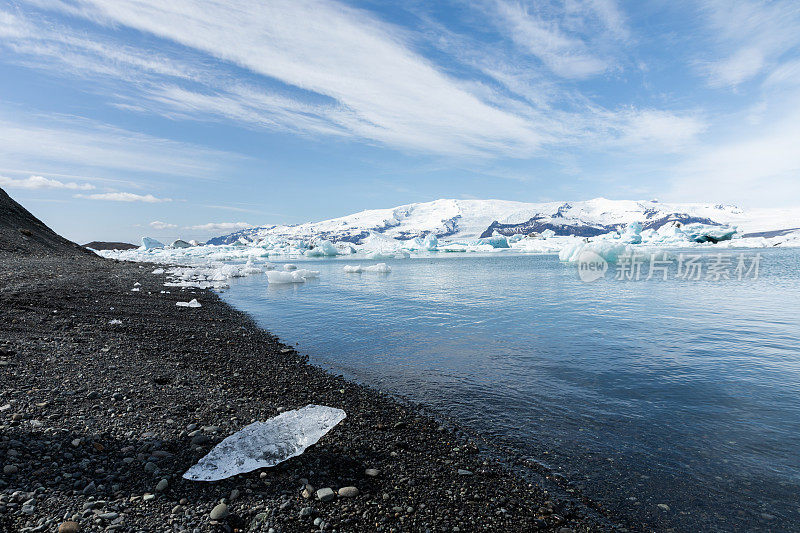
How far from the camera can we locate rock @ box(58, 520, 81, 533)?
266 centimetres

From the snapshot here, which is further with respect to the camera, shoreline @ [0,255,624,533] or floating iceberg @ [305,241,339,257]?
floating iceberg @ [305,241,339,257]

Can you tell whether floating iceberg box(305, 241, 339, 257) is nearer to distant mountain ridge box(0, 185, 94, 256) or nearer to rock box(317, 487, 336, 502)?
distant mountain ridge box(0, 185, 94, 256)

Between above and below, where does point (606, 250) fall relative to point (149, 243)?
above

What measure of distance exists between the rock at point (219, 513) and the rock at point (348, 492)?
93 cm

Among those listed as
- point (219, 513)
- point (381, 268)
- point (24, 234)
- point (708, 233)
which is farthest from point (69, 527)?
point (708, 233)

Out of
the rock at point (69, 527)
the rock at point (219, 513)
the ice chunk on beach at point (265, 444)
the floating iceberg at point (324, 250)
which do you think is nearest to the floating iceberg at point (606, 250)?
the ice chunk on beach at point (265, 444)

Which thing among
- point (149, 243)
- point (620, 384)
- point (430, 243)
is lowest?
point (620, 384)

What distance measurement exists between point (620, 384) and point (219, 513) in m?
6.61

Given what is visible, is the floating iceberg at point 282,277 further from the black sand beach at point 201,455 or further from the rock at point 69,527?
the rock at point 69,527

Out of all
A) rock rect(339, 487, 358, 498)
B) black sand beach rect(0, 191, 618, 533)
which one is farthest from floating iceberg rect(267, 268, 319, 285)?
rock rect(339, 487, 358, 498)

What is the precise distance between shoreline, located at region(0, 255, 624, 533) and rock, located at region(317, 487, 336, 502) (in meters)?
0.05

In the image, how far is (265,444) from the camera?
4004 millimetres

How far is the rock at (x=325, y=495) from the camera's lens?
3.31 meters

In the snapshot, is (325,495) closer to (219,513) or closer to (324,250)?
(219,513)
